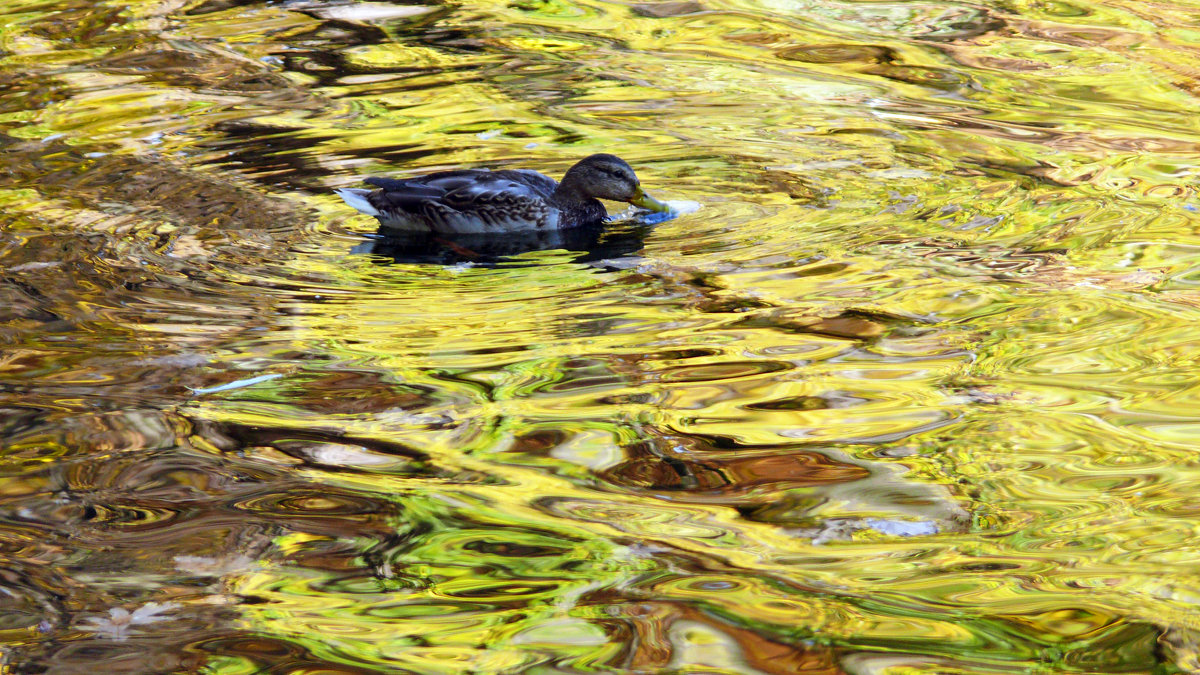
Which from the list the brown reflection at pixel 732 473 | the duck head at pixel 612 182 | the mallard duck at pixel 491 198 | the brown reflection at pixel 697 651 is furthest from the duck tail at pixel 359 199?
the brown reflection at pixel 697 651

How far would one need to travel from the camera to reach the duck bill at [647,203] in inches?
312

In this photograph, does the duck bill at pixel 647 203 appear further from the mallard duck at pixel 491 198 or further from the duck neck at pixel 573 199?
the duck neck at pixel 573 199

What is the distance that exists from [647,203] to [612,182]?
231mm

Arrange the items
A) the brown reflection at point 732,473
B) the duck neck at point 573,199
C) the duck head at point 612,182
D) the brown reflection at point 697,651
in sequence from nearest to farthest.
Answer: the brown reflection at point 697,651
the brown reflection at point 732,473
the duck head at point 612,182
the duck neck at point 573,199

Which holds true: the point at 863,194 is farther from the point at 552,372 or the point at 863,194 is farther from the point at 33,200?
the point at 33,200

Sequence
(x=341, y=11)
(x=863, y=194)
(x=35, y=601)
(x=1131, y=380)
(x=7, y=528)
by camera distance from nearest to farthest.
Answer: (x=35, y=601) → (x=7, y=528) → (x=1131, y=380) → (x=863, y=194) → (x=341, y=11)

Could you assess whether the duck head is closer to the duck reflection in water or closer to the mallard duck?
the mallard duck

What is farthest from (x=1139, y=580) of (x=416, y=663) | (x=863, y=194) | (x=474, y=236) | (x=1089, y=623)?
(x=474, y=236)

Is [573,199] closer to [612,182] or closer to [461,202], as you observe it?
[612,182]

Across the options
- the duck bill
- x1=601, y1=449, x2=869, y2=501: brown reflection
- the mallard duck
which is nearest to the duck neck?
the mallard duck

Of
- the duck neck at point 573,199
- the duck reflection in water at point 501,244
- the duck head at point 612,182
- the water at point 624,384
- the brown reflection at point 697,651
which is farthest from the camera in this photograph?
the duck neck at point 573,199

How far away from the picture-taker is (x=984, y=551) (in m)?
4.04

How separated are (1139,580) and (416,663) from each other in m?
1.99

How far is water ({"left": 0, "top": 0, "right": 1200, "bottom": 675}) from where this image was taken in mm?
3744
